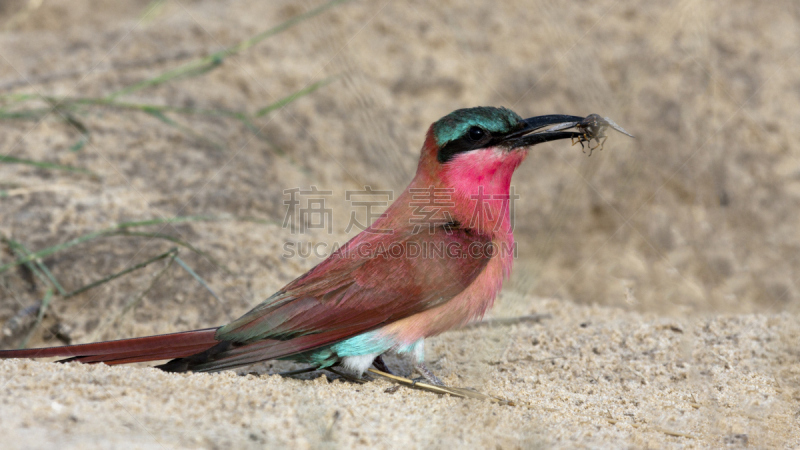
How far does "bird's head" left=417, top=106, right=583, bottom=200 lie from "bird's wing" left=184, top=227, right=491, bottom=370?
331 mm

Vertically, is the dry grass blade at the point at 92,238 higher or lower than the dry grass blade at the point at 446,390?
higher

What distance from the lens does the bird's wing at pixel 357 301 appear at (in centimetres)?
229

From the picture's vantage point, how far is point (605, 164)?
4.61 meters

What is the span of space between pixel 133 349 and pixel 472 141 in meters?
1.43

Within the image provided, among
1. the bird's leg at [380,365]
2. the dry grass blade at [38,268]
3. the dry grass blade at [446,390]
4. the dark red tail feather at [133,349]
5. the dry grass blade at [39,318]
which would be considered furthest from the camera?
the dry grass blade at [38,268]

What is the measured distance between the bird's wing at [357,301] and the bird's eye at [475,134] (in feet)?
1.48

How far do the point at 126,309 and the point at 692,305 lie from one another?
3.08 meters

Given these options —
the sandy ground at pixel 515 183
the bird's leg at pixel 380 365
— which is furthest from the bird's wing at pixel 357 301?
the bird's leg at pixel 380 365

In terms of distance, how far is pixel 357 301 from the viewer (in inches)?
90.6

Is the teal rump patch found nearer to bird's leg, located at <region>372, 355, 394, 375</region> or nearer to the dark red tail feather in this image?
bird's leg, located at <region>372, 355, 394, 375</region>

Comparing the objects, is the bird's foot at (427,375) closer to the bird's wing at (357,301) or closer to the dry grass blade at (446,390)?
the dry grass blade at (446,390)

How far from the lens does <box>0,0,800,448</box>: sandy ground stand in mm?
2186

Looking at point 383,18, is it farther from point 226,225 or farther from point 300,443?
point 300,443

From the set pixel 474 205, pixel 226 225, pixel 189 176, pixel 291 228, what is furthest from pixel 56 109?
pixel 474 205
